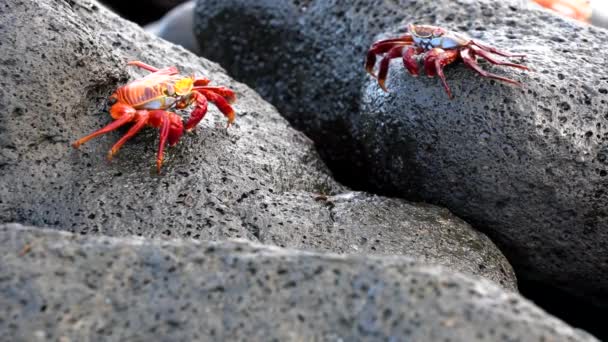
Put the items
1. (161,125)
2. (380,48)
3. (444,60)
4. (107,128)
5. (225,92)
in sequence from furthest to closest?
(380,48)
(225,92)
(444,60)
(161,125)
(107,128)

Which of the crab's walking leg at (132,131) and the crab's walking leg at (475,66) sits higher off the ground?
the crab's walking leg at (475,66)

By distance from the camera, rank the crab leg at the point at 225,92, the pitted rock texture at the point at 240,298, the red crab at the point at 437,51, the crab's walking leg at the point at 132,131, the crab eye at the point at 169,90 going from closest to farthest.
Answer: the pitted rock texture at the point at 240,298, the crab's walking leg at the point at 132,131, the crab eye at the point at 169,90, the red crab at the point at 437,51, the crab leg at the point at 225,92

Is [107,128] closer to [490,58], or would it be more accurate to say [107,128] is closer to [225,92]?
[225,92]

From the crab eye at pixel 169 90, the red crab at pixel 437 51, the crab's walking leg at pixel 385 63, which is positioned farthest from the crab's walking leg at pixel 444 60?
the crab eye at pixel 169 90

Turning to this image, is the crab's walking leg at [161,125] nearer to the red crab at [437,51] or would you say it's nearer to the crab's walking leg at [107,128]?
the crab's walking leg at [107,128]

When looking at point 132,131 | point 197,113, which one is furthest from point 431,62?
point 132,131

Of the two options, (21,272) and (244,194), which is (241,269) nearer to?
(21,272)

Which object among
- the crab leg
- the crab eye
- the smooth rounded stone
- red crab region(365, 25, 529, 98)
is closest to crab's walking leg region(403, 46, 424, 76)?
red crab region(365, 25, 529, 98)

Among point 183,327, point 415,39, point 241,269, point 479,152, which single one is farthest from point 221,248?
point 415,39
